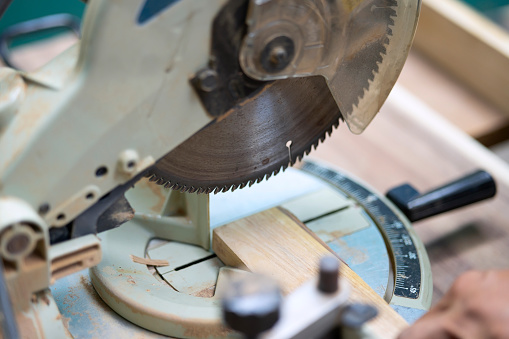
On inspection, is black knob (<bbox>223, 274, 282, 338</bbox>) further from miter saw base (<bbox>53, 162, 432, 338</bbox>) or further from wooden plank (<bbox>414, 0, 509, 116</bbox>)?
wooden plank (<bbox>414, 0, 509, 116</bbox>)

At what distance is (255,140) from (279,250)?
0.19 m

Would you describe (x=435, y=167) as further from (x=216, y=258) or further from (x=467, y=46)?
(x=216, y=258)

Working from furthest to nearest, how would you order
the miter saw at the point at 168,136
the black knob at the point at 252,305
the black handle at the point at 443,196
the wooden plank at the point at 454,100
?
the wooden plank at the point at 454,100
the black handle at the point at 443,196
the miter saw at the point at 168,136
the black knob at the point at 252,305

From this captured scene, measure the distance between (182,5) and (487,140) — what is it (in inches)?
52.1

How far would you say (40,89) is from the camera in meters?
0.80

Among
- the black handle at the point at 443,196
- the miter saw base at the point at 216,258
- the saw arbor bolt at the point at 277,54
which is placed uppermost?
the saw arbor bolt at the point at 277,54

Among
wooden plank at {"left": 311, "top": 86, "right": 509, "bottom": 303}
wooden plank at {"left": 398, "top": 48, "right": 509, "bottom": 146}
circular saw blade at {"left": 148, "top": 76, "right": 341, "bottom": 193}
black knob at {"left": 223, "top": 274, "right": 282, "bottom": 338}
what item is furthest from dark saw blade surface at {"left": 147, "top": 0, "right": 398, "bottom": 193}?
wooden plank at {"left": 398, "top": 48, "right": 509, "bottom": 146}

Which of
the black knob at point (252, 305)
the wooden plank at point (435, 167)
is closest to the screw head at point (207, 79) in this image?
the black knob at point (252, 305)

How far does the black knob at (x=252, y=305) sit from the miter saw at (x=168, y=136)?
8 centimetres

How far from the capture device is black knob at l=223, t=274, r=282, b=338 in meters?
0.65

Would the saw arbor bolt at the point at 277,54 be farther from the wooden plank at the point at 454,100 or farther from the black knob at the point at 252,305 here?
the wooden plank at the point at 454,100

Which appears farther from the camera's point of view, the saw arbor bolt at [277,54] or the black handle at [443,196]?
the black handle at [443,196]

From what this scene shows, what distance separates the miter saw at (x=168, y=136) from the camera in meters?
0.78

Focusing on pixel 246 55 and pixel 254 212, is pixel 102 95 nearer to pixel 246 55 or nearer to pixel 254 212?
pixel 246 55
